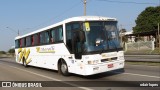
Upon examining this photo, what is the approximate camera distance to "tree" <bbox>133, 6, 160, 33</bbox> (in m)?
77.0

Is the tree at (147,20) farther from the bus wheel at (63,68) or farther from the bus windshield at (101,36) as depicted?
the bus windshield at (101,36)

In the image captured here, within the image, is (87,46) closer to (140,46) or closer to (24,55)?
(24,55)

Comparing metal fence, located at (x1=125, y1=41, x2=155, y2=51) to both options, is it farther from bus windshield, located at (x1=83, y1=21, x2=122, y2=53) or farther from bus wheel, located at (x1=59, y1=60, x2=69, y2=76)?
bus windshield, located at (x1=83, y1=21, x2=122, y2=53)

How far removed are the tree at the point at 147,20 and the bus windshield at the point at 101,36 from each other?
6359 centimetres

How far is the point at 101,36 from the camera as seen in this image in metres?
14.0

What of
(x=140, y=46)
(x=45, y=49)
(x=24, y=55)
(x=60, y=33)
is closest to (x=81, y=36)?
(x=60, y=33)

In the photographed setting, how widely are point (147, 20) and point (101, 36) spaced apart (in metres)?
67.4

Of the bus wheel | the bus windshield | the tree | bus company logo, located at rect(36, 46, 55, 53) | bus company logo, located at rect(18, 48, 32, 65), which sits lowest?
the bus wheel

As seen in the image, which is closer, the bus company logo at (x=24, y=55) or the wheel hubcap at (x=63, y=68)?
the wheel hubcap at (x=63, y=68)

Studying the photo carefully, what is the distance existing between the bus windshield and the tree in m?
63.6

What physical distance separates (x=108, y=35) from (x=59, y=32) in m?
3.49

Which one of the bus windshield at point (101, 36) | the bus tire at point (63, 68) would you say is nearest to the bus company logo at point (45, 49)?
the bus tire at point (63, 68)

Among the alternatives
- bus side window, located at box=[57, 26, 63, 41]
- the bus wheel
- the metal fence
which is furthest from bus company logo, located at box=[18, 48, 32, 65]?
the metal fence

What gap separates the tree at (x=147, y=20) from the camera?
76994 mm
